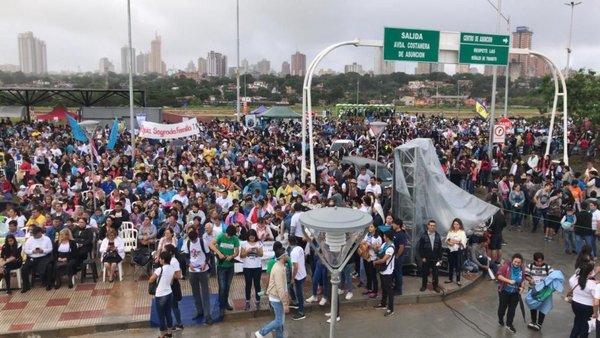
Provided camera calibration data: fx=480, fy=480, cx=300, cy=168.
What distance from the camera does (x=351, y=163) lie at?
18.1m

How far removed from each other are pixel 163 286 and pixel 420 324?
14.5 ft

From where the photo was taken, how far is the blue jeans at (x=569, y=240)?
11812 mm

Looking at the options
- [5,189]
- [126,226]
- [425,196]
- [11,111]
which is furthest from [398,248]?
[11,111]

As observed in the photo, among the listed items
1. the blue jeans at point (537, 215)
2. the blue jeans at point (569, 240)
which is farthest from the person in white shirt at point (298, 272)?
the blue jeans at point (537, 215)

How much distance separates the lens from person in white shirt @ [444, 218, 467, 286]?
9.44 meters

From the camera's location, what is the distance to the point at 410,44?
15.8 m

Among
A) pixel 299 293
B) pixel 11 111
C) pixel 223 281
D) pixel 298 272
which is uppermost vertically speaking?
pixel 11 111

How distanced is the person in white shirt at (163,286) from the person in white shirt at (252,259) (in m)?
1.38

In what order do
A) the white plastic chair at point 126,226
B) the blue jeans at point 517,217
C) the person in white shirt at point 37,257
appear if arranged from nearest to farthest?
the person in white shirt at point 37,257
the white plastic chair at point 126,226
the blue jeans at point 517,217

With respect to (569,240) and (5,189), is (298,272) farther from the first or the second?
(5,189)

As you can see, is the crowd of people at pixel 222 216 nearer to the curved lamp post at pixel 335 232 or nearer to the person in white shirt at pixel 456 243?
the person in white shirt at pixel 456 243

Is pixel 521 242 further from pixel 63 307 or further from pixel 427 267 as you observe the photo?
pixel 63 307

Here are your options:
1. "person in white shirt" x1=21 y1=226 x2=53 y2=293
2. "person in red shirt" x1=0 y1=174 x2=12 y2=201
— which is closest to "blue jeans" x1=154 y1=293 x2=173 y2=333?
"person in white shirt" x1=21 y1=226 x2=53 y2=293

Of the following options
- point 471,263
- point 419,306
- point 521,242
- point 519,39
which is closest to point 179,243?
point 419,306
